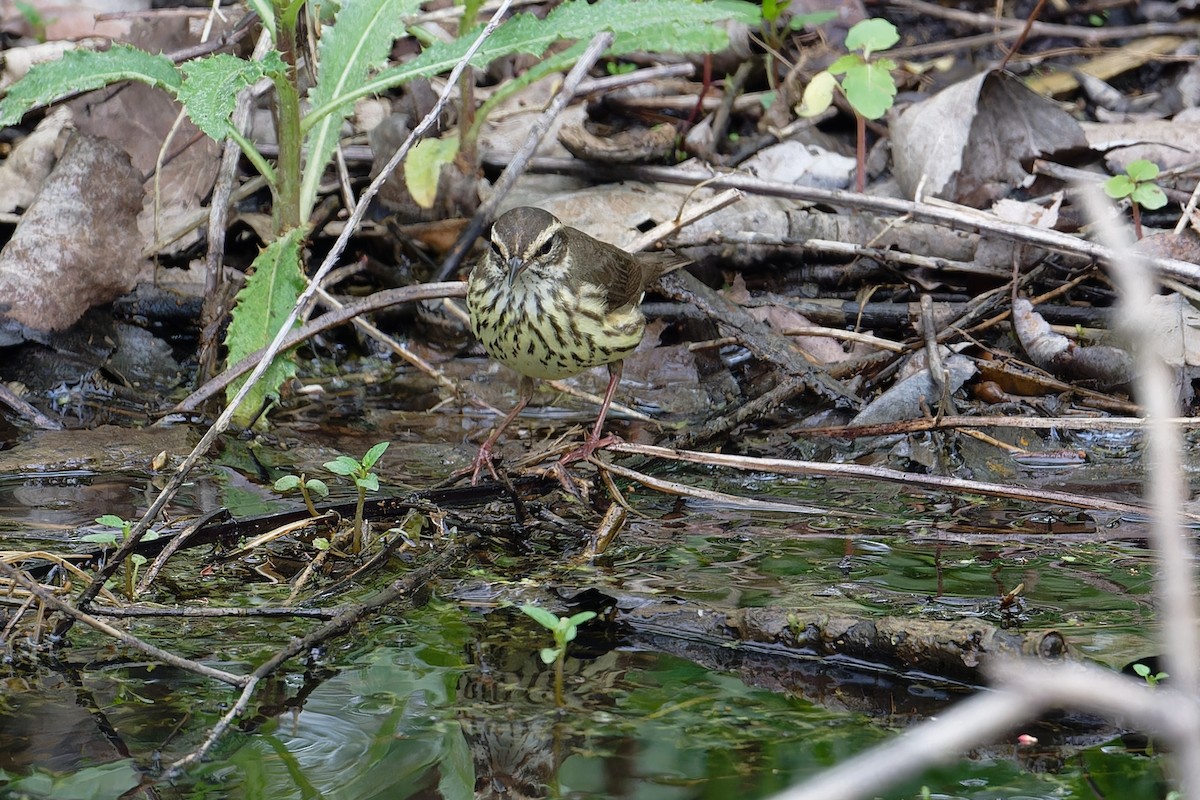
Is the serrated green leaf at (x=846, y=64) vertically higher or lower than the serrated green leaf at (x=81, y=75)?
lower

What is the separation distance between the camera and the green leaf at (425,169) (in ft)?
16.6

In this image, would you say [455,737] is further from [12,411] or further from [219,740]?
[12,411]

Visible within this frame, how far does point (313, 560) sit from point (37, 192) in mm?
2836

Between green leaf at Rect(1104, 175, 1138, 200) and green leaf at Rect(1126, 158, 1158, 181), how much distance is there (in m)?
0.03

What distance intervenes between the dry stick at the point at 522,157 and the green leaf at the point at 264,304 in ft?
2.75

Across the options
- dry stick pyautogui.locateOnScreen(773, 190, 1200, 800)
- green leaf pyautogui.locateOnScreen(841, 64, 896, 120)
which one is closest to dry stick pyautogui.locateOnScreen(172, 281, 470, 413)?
green leaf pyautogui.locateOnScreen(841, 64, 896, 120)

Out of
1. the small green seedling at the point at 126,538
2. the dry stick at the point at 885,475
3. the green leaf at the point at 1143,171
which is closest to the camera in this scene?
the small green seedling at the point at 126,538

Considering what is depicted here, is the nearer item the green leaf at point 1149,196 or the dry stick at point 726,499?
the dry stick at point 726,499

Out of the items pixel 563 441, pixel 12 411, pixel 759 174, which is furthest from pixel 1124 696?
pixel 759 174

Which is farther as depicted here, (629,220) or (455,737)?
(629,220)

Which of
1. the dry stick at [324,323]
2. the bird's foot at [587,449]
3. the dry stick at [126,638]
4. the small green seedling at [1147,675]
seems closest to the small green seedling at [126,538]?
the dry stick at [126,638]

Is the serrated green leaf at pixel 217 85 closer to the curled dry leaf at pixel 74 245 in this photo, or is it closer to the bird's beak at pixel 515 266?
the bird's beak at pixel 515 266

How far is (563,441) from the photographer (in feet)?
12.8

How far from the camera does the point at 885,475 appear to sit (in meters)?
3.45
